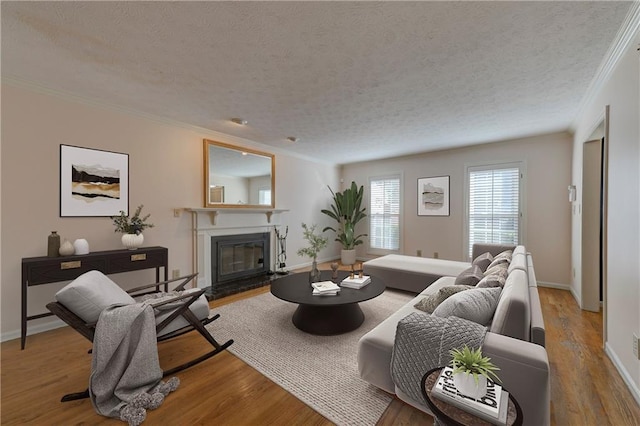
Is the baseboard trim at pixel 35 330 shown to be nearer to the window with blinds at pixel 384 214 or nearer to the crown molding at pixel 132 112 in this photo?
the crown molding at pixel 132 112

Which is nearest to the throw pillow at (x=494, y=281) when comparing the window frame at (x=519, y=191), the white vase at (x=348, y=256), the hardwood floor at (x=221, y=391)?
the hardwood floor at (x=221, y=391)

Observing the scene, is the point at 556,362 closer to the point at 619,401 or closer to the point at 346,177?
the point at 619,401

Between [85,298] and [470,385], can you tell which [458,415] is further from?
[85,298]

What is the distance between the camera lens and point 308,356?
225 centimetres

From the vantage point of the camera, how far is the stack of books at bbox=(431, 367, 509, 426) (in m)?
0.99

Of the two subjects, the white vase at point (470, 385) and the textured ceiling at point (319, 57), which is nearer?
the white vase at point (470, 385)

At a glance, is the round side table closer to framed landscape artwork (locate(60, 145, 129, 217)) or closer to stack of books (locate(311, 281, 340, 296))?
stack of books (locate(311, 281, 340, 296))

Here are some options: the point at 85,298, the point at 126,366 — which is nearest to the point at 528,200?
the point at 126,366

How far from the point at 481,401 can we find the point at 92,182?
396 centimetres

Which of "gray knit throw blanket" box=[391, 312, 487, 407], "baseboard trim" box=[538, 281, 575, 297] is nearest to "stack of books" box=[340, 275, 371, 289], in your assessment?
"gray knit throw blanket" box=[391, 312, 487, 407]

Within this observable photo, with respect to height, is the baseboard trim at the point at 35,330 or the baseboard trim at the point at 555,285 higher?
the baseboard trim at the point at 555,285

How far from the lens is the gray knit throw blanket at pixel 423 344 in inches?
54.2

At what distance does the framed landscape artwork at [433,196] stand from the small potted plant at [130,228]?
4.87m

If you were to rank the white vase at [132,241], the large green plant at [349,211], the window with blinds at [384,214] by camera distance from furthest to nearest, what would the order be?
the large green plant at [349,211], the window with blinds at [384,214], the white vase at [132,241]
